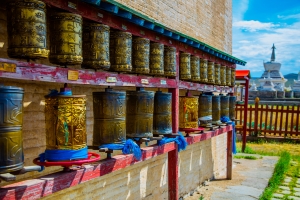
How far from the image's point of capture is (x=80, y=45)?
10.3 ft

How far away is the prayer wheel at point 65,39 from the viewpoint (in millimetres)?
3051

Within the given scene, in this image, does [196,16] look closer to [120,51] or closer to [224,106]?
[224,106]

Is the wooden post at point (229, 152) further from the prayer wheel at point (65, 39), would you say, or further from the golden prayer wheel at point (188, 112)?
the prayer wheel at point (65, 39)

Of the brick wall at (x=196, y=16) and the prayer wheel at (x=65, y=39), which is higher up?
the brick wall at (x=196, y=16)

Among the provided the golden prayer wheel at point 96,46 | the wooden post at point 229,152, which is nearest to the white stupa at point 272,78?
the wooden post at point 229,152

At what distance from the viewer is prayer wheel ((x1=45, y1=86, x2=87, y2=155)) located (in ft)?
9.90

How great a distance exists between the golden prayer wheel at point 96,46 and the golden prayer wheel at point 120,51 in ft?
0.98

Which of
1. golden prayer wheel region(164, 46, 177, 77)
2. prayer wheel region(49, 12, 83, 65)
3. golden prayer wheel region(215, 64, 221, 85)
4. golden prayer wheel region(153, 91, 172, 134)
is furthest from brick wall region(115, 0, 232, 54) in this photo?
prayer wheel region(49, 12, 83, 65)

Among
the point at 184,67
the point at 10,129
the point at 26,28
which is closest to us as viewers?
the point at 10,129

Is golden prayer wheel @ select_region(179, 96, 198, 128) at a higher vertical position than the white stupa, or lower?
lower

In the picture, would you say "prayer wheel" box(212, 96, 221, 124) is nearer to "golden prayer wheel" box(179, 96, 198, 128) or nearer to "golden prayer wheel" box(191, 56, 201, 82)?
"golden prayer wheel" box(191, 56, 201, 82)

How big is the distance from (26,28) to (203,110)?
432cm

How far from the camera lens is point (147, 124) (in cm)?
433

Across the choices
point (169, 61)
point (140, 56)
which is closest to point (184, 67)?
point (169, 61)
